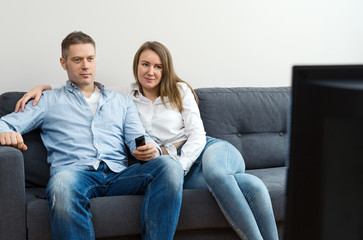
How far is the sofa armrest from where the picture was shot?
139 cm

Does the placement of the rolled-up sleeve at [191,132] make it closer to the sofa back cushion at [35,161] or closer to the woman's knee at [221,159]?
the woman's knee at [221,159]

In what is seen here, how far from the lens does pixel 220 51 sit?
2611 mm

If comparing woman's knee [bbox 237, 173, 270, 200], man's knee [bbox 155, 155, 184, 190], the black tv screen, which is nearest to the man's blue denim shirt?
man's knee [bbox 155, 155, 184, 190]

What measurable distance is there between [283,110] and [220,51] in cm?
59

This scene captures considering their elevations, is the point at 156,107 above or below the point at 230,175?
above

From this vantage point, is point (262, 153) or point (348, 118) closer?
point (348, 118)

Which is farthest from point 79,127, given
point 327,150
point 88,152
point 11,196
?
point 327,150

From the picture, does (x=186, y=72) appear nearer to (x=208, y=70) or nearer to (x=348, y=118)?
(x=208, y=70)

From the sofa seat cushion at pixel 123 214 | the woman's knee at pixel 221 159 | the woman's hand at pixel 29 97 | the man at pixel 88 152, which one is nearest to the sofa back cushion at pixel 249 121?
the woman's knee at pixel 221 159

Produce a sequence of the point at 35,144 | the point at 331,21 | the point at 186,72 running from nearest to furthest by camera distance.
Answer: the point at 35,144 < the point at 186,72 < the point at 331,21

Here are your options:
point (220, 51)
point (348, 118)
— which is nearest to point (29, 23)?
point (220, 51)

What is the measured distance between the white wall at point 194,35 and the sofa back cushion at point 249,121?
13.8 inches

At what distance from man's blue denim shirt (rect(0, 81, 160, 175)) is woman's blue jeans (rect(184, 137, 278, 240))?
361 mm

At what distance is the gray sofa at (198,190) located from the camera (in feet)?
4.68
